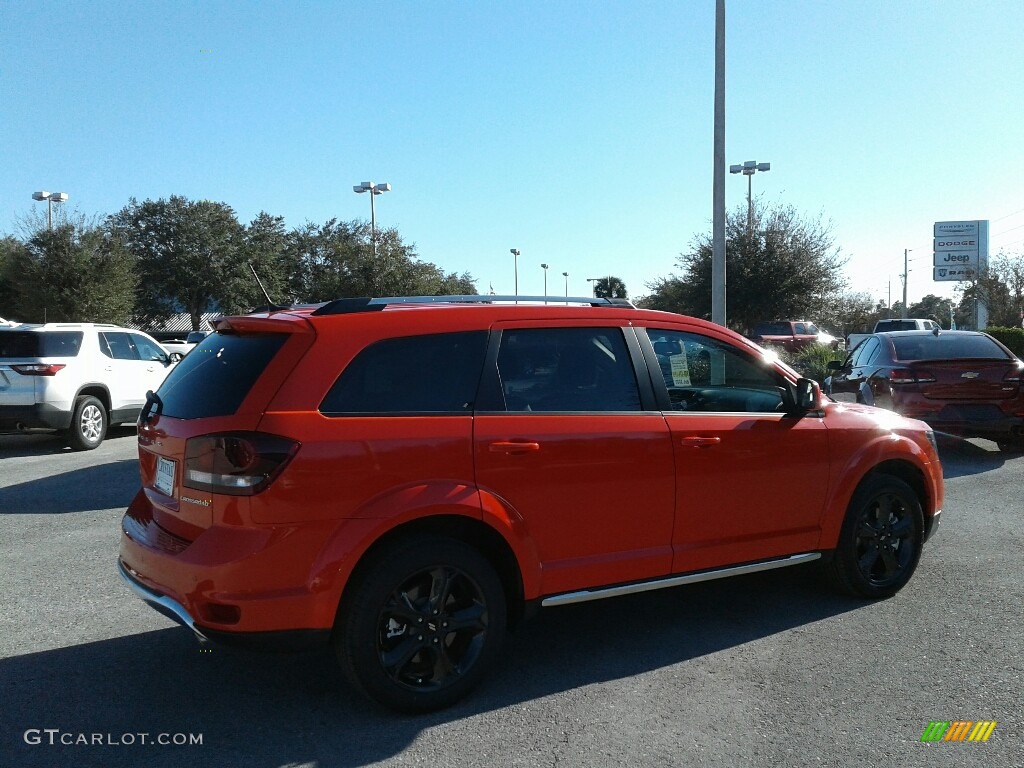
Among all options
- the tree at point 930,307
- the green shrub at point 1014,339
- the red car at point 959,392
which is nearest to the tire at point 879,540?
the red car at point 959,392

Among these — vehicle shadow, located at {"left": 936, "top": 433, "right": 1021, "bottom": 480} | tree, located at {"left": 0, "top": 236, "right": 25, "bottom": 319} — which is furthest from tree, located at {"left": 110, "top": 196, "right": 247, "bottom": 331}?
vehicle shadow, located at {"left": 936, "top": 433, "right": 1021, "bottom": 480}

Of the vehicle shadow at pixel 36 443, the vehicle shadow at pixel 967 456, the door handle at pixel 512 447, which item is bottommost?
the vehicle shadow at pixel 967 456

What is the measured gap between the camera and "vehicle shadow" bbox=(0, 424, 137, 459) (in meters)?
11.5

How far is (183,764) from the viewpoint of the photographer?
10.6 feet

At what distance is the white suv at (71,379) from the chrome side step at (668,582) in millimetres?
9502

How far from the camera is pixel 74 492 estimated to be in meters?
8.58

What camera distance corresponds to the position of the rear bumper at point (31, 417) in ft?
35.8

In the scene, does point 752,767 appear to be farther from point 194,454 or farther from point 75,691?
point 75,691

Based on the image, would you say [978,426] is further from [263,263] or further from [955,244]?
[955,244]

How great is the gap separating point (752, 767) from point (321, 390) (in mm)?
2227

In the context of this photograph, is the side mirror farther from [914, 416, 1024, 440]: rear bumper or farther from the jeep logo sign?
the jeep logo sign

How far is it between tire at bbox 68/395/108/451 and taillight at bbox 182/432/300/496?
9.24 meters

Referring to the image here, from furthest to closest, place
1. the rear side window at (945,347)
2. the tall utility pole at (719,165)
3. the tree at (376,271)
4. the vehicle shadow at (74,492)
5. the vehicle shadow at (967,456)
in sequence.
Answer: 1. the tree at (376,271)
2. the tall utility pole at (719,165)
3. the rear side window at (945,347)
4. the vehicle shadow at (967,456)
5. the vehicle shadow at (74,492)

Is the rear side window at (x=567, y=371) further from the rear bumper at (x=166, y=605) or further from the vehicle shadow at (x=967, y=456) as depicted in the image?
the vehicle shadow at (x=967, y=456)
